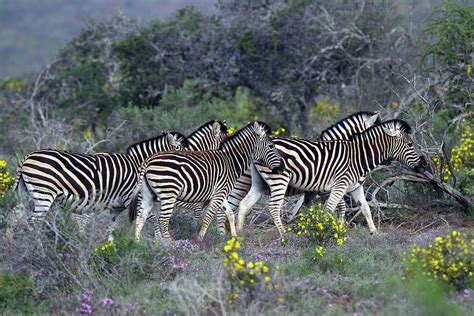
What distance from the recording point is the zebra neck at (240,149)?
11.5 metres

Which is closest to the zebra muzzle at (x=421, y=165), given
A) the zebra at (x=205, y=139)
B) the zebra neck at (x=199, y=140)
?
the zebra at (x=205, y=139)

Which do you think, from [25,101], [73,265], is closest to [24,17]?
[25,101]

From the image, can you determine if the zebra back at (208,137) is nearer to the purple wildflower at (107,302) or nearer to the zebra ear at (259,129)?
the zebra ear at (259,129)

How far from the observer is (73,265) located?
866 cm

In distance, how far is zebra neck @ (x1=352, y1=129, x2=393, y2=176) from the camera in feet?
38.8

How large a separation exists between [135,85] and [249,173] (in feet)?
32.8

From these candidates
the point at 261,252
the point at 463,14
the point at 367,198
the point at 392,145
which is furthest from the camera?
the point at 463,14

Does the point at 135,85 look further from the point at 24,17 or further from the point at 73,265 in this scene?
the point at 24,17

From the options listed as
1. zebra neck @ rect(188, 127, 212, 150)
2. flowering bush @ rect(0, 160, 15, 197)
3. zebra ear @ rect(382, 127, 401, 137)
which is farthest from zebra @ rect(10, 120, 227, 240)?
zebra ear @ rect(382, 127, 401, 137)

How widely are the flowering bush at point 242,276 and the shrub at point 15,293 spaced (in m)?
2.05

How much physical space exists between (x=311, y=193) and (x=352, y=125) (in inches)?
46.9

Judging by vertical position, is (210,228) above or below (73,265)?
below

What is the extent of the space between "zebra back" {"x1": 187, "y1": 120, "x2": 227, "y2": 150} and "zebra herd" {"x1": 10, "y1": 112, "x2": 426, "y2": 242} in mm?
15

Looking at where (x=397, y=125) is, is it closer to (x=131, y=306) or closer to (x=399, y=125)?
(x=399, y=125)
